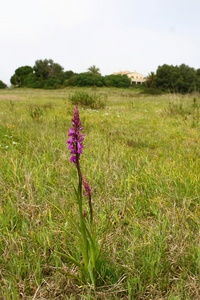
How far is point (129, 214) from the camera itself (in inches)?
95.7

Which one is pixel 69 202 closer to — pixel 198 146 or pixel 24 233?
pixel 24 233

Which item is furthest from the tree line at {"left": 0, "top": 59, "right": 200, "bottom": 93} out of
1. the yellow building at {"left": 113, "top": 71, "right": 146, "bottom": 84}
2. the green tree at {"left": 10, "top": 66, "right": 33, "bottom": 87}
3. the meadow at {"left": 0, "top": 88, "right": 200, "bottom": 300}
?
the meadow at {"left": 0, "top": 88, "right": 200, "bottom": 300}

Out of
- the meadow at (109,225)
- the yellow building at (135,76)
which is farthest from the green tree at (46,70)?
the meadow at (109,225)

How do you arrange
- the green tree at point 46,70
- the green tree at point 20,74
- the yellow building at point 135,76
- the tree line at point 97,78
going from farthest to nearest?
1. the yellow building at point 135,76
2. the green tree at point 20,74
3. the green tree at point 46,70
4. the tree line at point 97,78

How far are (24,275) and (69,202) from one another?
855 mm

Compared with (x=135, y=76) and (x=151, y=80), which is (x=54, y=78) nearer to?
(x=151, y=80)

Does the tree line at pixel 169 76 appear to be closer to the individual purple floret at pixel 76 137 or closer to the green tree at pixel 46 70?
the green tree at pixel 46 70

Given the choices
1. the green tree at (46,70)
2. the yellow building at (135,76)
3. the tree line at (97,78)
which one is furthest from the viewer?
the yellow building at (135,76)

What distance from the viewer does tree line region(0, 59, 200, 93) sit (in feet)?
207

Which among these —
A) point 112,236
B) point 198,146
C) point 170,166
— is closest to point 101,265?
point 112,236

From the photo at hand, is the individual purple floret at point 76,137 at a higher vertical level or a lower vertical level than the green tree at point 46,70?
lower

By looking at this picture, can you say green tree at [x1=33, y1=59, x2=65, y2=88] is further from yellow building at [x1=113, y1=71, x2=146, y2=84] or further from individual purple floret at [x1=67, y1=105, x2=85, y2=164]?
individual purple floret at [x1=67, y1=105, x2=85, y2=164]

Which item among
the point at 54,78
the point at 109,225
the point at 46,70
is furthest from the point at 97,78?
the point at 109,225

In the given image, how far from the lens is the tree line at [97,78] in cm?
6306
